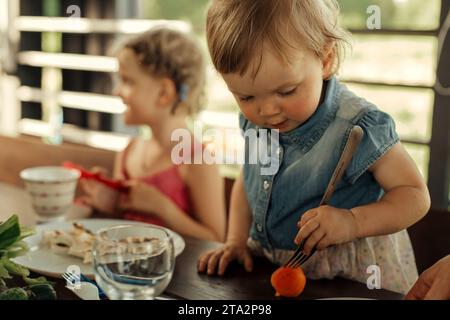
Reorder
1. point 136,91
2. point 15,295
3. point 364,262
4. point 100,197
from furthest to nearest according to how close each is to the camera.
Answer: point 136,91 < point 100,197 < point 364,262 < point 15,295

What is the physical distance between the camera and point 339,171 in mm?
519

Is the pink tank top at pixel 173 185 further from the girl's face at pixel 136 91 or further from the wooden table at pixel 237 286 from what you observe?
the wooden table at pixel 237 286

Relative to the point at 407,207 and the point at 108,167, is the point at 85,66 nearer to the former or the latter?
the point at 108,167

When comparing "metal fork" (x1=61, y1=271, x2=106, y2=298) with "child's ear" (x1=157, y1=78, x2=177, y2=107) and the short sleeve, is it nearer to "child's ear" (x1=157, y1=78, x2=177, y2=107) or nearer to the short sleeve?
the short sleeve

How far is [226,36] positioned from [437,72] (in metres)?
0.20

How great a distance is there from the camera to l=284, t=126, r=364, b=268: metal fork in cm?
52

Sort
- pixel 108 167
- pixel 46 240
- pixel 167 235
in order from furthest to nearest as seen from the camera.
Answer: pixel 108 167 < pixel 46 240 < pixel 167 235

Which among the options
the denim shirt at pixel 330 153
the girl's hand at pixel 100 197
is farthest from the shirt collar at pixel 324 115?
the girl's hand at pixel 100 197

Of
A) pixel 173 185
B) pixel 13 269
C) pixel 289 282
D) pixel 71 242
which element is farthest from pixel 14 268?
pixel 173 185

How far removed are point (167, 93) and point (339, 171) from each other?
0.54 meters

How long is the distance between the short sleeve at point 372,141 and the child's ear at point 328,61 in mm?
46

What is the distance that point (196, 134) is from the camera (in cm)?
94

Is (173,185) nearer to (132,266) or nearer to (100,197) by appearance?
(100,197)

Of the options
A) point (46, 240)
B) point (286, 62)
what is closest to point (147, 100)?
point (46, 240)
